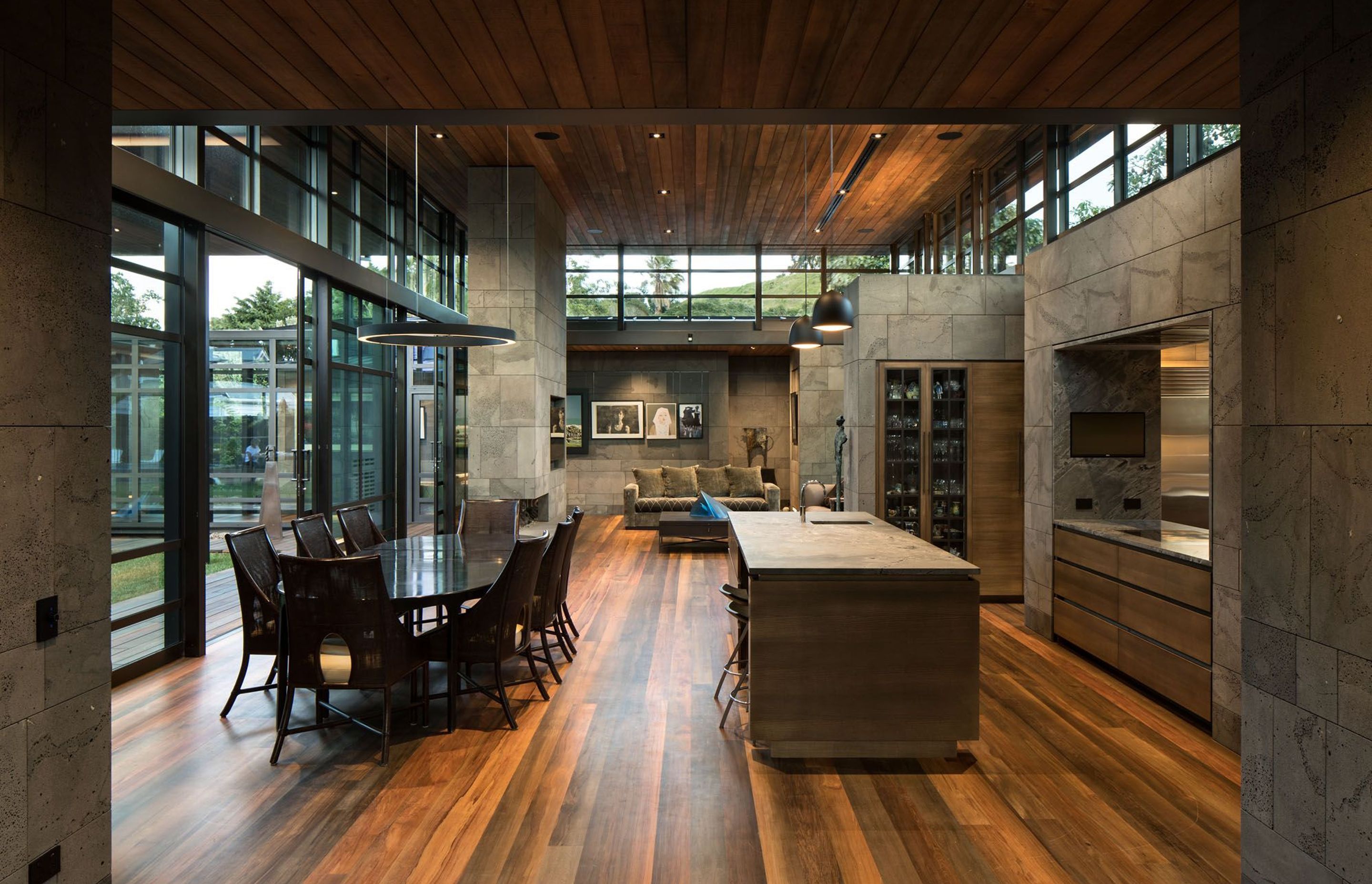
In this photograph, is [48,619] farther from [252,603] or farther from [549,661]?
[549,661]

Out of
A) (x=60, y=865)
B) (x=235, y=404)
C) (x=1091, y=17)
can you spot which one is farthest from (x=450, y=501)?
(x=1091, y=17)

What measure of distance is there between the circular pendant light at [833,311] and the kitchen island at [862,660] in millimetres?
2427

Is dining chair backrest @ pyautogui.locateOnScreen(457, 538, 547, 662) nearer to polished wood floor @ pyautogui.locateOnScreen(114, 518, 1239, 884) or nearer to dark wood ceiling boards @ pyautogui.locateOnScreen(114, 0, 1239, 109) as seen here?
polished wood floor @ pyautogui.locateOnScreen(114, 518, 1239, 884)

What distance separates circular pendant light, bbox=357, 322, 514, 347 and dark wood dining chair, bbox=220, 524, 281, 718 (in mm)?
1402

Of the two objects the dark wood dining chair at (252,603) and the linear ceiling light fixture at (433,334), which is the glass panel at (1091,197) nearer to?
the linear ceiling light fixture at (433,334)

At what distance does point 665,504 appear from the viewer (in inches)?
456

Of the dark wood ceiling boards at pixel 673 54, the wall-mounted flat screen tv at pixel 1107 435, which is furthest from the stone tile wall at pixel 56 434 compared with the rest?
the wall-mounted flat screen tv at pixel 1107 435

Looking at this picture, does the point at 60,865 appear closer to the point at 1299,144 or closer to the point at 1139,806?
the point at 1139,806

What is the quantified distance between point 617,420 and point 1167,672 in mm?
10647

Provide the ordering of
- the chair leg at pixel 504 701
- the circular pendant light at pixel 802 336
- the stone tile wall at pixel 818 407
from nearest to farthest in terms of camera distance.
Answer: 1. the chair leg at pixel 504 701
2. the circular pendant light at pixel 802 336
3. the stone tile wall at pixel 818 407

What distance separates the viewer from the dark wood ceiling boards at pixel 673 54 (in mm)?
2389

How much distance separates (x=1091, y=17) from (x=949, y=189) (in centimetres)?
748

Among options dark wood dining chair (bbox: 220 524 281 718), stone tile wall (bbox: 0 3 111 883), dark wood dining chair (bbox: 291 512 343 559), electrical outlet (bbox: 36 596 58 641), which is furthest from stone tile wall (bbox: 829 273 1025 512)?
electrical outlet (bbox: 36 596 58 641)

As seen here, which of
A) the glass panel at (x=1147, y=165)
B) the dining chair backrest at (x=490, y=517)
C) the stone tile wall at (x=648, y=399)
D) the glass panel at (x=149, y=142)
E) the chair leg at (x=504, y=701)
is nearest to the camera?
the chair leg at (x=504, y=701)
